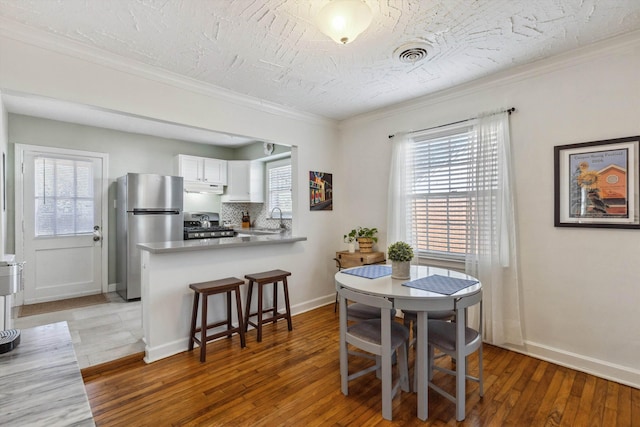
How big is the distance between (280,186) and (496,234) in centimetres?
370

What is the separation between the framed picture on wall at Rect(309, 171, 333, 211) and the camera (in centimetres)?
410

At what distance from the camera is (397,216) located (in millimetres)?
3652

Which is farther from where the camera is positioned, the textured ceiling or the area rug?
the area rug

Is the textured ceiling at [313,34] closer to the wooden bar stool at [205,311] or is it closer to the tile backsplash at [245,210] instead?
the wooden bar stool at [205,311]

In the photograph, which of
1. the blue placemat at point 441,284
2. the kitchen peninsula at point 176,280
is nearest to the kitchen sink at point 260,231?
the kitchen peninsula at point 176,280

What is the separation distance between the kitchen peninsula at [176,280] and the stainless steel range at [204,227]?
2093mm

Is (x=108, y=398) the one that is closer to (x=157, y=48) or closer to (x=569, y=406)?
(x=157, y=48)

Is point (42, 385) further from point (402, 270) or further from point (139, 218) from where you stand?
point (139, 218)

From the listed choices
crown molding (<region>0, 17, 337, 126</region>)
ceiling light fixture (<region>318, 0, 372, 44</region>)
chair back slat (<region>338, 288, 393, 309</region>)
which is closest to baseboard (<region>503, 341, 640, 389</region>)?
chair back slat (<region>338, 288, 393, 309</region>)

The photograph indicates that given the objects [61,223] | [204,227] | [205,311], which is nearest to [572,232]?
[205,311]

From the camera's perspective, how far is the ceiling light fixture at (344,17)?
1694 millimetres

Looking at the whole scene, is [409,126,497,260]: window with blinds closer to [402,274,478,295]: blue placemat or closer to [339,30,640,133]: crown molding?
[339,30,640,133]: crown molding

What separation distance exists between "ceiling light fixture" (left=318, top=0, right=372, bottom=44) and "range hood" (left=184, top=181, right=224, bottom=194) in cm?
429

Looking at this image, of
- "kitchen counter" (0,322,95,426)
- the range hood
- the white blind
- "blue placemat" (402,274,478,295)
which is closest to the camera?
"kitchen counter" (0,322,95,426)
